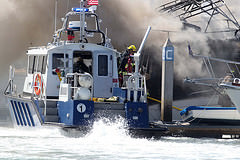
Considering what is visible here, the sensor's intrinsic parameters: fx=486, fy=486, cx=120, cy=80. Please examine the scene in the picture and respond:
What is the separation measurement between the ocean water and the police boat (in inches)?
11.8

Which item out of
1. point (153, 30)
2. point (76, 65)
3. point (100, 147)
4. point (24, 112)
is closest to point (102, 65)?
point (76, 65)

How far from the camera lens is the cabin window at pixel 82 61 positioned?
1471 cm

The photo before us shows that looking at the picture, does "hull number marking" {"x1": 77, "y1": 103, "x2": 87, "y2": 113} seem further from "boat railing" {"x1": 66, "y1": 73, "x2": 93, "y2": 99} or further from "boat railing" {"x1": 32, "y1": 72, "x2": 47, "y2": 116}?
"boat railing" {"x1": 32, "y1": 72, "x2": 47, "y2": 116}

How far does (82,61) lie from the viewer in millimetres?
14812

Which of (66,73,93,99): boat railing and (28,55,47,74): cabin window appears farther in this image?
(28,55,47,74): cabin window

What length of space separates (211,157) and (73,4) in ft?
54.6

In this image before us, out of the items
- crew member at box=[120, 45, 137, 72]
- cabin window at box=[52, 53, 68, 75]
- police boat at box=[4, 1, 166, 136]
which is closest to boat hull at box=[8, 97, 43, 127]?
police boat at box=[4, 1, 166, 136]

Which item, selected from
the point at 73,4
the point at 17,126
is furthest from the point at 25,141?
the point at 73,4

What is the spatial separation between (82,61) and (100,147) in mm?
3748

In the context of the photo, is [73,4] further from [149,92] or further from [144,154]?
[144,154]

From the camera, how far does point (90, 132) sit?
1273 centimetres

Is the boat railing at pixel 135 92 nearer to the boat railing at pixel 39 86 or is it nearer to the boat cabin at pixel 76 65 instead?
the boat cabin at pixel 76 65

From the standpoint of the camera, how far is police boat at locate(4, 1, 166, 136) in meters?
13.1

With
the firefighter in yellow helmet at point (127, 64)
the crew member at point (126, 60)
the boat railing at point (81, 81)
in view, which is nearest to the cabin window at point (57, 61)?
the boat railing at point (81, 81)
